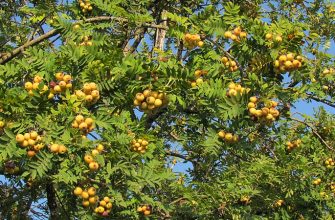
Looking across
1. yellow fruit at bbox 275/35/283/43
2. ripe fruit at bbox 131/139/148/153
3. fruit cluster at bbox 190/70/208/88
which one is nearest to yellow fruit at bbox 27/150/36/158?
ripe fruit at bbox 131/139/148/153

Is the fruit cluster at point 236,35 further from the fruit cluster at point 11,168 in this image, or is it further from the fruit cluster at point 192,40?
the fruit cluster at point 11,168

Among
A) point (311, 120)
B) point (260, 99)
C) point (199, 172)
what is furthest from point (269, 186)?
point (260, 99)

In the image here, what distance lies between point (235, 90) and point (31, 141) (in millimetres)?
1649

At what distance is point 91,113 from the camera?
429 cm

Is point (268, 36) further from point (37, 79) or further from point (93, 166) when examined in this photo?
point (37, 79)

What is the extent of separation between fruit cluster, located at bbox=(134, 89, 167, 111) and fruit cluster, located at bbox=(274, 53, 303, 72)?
96 cm

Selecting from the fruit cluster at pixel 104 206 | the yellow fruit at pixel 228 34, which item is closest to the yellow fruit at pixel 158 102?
the yellow fruit at pixel 228 34

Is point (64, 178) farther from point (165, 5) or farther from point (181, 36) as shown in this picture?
point (165, 5)

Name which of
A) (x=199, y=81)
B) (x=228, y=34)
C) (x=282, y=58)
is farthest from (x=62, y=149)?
(x=282, y=58)

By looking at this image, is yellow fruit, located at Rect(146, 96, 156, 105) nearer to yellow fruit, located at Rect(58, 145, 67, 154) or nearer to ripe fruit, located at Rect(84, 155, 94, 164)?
ripe fruit, located at Rect(84, 155, 94, 164)

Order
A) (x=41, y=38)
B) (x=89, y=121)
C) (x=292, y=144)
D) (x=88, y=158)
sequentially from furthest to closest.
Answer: (x=292, y=144), (x=41, y=38), (x=88, y=158), (x=89, y=121)

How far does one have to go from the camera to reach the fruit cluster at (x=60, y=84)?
422cm

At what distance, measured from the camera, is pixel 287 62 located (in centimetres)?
440

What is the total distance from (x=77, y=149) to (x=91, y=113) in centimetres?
32
